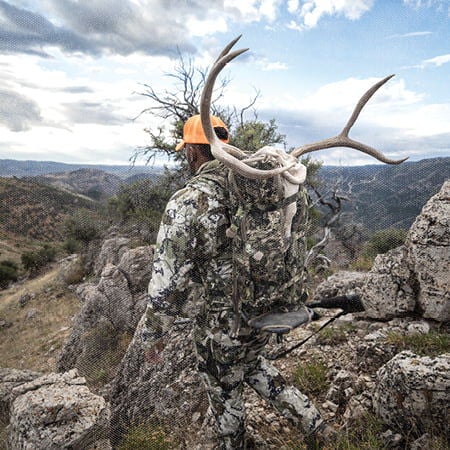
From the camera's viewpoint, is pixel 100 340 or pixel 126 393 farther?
pixel 100 340

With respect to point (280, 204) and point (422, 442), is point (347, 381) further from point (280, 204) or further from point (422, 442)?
point (280, 204)

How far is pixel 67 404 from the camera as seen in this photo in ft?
10.8

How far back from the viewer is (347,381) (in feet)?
10.1

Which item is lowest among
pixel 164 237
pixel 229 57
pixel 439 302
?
pixel 439 302

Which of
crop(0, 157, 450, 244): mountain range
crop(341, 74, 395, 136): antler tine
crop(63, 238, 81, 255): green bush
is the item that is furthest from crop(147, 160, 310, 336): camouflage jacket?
crop(63, 238, 81, 255): green bush

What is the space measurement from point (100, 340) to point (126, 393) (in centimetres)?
360

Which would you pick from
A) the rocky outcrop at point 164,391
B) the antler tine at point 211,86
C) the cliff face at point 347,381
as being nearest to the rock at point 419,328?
the cliff face at point 347,381

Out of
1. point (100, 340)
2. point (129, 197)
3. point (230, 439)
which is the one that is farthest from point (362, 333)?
point (129, 197)

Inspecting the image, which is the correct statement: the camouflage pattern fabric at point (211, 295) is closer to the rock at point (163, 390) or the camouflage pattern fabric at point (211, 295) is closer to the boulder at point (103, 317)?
the rock at point (163, 390)

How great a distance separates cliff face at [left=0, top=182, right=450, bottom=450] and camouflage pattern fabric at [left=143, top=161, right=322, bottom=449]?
18 centimetres

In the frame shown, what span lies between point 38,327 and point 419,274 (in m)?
15.2

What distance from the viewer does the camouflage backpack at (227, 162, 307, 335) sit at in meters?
1.98

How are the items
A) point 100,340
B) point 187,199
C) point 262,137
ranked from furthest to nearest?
point 262,137 → point 100,340 → point 187,199

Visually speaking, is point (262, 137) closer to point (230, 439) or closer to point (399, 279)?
point (399, 279)
